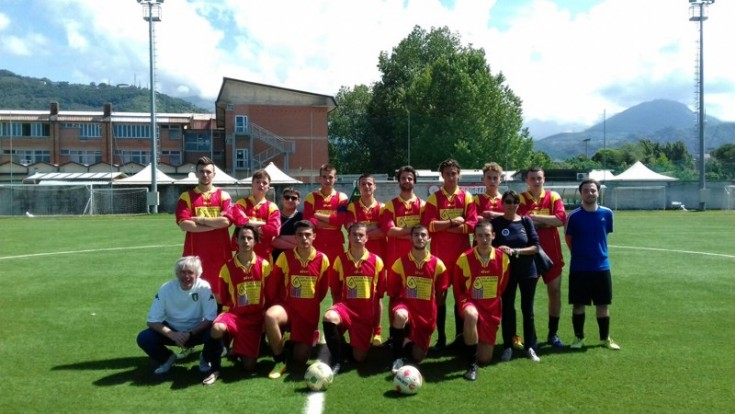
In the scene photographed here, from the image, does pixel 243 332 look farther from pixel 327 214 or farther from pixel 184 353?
pixel 327 214

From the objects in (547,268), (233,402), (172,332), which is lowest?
(233,402)

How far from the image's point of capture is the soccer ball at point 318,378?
187 inches

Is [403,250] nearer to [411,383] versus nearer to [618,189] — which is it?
[411,383]

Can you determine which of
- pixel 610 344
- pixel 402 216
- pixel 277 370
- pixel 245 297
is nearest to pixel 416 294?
pixel 402 216

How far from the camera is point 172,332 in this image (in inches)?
206

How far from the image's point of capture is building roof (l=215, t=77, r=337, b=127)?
50.8 meters

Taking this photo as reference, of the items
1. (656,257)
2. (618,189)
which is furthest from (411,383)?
(618,189)

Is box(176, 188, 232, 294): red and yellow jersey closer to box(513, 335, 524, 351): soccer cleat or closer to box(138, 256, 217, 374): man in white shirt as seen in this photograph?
box(138, 256, 217, 374): man in white shirt

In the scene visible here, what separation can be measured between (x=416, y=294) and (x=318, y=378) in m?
1.29

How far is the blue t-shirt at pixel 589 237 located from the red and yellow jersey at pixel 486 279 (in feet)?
3.23

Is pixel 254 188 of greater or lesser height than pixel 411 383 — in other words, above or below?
above

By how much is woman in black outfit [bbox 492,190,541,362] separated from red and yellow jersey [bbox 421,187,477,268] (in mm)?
452

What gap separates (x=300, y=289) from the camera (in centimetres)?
555

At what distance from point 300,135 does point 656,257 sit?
42.7m
